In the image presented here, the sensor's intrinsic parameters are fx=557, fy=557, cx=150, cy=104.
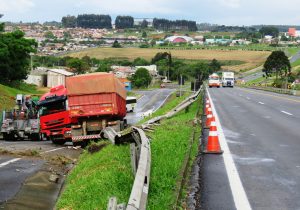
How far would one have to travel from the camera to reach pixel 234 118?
2484 centimetres

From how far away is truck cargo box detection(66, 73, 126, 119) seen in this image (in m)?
25.3

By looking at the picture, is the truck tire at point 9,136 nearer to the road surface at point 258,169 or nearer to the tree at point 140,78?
the road surface at point 258,169

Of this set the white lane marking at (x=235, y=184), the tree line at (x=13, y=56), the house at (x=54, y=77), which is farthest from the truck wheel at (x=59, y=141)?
the house at (x=54, y=77)

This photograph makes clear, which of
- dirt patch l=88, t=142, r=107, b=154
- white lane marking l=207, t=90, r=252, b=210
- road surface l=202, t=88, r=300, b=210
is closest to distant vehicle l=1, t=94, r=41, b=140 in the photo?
dirt patch l=88, t=142, r=107, b=154

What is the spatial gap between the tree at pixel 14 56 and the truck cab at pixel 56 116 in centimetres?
5144

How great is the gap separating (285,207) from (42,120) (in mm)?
22183

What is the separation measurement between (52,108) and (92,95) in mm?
4008

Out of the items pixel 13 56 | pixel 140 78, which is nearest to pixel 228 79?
pixel 13 56

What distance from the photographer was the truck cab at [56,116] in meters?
27.6

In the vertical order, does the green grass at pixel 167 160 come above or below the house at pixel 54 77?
above

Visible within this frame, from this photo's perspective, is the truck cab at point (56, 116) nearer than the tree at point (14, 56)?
Yes

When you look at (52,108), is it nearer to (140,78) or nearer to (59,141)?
(59,141)

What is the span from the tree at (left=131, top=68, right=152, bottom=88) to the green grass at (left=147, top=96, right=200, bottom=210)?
124667 mm

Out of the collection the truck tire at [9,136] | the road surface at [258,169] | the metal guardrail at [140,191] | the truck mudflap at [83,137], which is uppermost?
the metal guardrail at [140,191]
